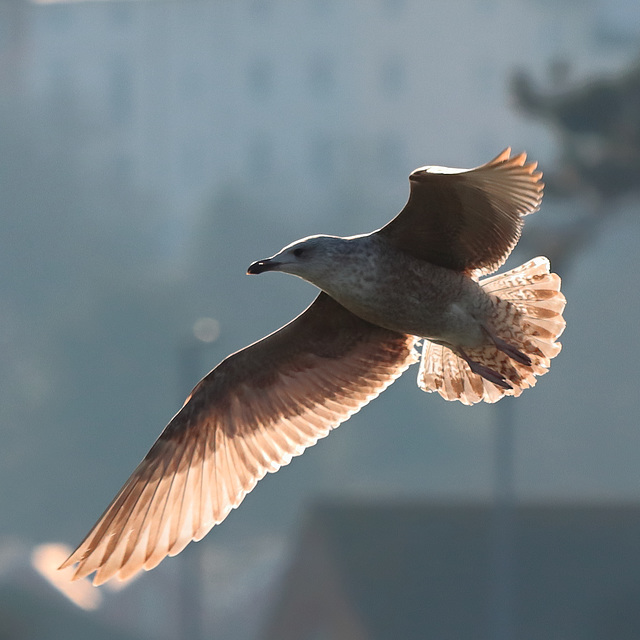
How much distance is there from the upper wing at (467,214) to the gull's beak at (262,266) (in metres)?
0.35

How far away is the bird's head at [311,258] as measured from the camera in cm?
325

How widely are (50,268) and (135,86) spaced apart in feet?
15.1

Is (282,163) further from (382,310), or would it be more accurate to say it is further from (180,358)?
(382,310)

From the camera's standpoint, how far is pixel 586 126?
19844mm

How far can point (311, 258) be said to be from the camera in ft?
10.7

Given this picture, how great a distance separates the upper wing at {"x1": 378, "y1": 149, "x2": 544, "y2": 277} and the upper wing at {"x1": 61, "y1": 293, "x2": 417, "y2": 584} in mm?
325

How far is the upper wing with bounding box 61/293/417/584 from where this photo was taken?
142 inches

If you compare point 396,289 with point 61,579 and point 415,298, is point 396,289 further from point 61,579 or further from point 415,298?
point 61,579

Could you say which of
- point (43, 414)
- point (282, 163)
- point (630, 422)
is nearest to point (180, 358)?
point (43, 414)

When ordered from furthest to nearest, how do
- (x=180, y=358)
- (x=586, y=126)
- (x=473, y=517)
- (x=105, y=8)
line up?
(x=105, y=8) < (x=180, y=358) < (x=473, y=517) < (x=586, y=126)

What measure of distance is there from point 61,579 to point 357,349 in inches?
632

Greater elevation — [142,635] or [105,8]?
[105,8]

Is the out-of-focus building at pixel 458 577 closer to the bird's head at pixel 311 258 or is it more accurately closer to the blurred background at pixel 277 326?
the blurred background at pixel 277 326

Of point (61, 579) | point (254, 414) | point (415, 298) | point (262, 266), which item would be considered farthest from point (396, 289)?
point (61, 579)
